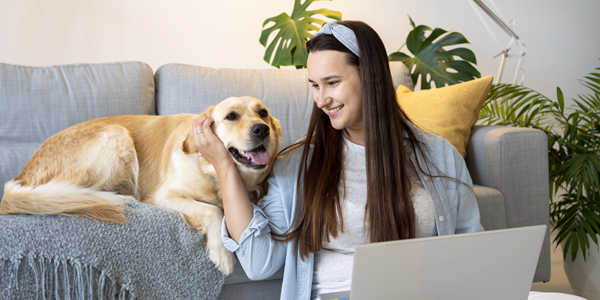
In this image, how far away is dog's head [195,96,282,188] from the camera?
1.21 metres

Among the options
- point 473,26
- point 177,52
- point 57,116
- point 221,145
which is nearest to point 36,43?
point 177,52

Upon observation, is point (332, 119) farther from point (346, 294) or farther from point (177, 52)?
point (177, 52)

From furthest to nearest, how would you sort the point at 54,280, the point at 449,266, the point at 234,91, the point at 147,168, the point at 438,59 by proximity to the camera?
the point at 438,59, the point at 234,91, the point at 147,168, the point at 54,280, the point at 449,266

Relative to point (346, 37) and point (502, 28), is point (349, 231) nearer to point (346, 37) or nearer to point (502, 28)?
point (346, 37)

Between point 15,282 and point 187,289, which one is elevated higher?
point 15,282

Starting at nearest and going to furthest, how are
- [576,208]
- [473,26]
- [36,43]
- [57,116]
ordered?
[57,116] < [576,208] < [36,43] < [473,26]

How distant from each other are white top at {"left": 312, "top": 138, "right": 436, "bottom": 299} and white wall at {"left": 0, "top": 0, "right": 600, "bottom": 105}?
202cm

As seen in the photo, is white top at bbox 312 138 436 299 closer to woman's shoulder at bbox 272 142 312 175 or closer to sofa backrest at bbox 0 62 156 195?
woman's shoulder at bbox 272 142 312 175

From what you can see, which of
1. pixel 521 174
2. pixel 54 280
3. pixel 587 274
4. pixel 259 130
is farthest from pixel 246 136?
pixel 587 274

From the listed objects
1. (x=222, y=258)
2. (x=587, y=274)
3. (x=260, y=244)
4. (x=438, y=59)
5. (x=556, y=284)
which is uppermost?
(x=438, y=59)

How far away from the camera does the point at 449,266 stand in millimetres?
708

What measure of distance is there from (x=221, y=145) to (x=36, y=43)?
2071 millimetres

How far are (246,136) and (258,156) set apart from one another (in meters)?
0.08

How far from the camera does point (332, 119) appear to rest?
1.12 meters
